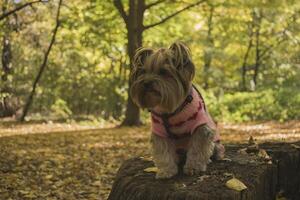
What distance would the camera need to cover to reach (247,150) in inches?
208

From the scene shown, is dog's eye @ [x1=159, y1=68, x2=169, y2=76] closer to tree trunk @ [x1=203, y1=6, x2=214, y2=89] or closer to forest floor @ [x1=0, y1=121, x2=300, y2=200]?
forest floor @ [x1=0, y1=121, x2=300, y2=200]

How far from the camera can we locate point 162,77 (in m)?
3.59

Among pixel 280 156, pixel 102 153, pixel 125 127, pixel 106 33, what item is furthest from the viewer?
pixel 106 33

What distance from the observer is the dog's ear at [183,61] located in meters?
3.62

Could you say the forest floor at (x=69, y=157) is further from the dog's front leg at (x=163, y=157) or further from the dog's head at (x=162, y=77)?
the dog's head at (x=162, y=77)

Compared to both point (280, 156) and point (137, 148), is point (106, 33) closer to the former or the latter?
point (137, 148)

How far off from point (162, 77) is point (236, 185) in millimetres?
1012

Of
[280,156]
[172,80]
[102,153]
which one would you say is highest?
[172,80]

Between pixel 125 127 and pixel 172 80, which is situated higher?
pixel 172 80

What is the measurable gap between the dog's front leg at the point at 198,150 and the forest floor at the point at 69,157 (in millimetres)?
3367

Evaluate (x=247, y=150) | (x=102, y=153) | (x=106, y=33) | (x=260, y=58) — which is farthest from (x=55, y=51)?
(x=247, y=150)

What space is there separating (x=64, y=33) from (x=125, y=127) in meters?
7.50

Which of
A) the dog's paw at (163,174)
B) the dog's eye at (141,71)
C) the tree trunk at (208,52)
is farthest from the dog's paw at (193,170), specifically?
the tree trunk at (208,52)

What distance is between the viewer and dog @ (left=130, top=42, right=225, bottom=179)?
358 centimetres
